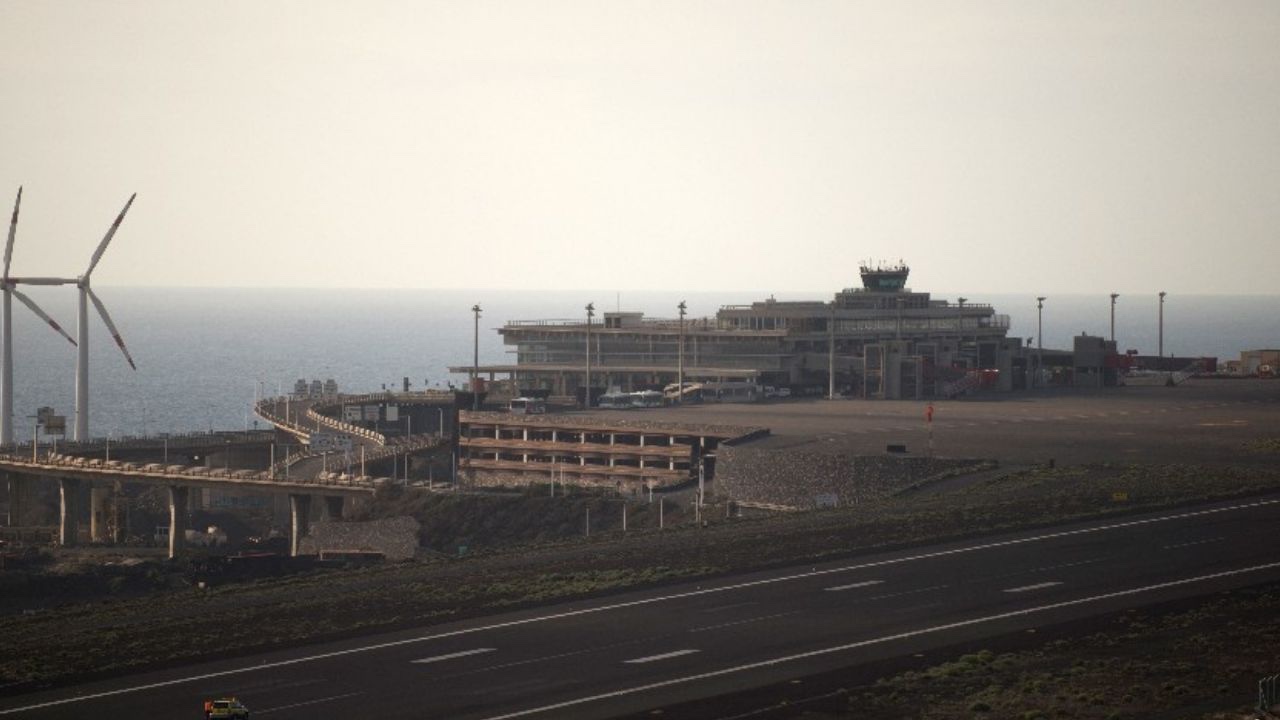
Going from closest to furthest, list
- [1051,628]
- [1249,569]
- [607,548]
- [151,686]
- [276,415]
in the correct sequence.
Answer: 1. [151,686]
2. [1051,628]
3. [1249,569]
4. [607,548]
5. [276,415]

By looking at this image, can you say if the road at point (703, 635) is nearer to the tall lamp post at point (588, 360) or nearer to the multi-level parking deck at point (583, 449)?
the multi-level parking deck at point (583, 449)

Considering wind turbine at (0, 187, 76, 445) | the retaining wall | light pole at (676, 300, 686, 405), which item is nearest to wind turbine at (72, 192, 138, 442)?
wind turbine at (0, 187, 76, 445)

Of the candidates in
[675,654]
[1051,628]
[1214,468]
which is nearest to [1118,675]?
[1051,628]

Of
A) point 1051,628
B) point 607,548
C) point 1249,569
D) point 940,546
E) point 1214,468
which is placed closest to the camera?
point 1051,628

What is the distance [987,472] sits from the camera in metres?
103

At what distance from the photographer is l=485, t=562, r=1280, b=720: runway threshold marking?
4806 centimetres

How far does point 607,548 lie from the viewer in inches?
3268

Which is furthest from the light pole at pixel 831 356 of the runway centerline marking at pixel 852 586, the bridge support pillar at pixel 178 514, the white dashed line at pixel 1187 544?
the runway centerline marking at pixel 852 586

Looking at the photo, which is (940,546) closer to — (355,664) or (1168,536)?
(1168,536)

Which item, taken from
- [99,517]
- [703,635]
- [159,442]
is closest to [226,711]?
[703,635]

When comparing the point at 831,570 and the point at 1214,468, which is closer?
the point at 831,570

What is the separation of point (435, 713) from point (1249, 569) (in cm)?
3483

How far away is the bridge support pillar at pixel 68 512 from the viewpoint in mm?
144500

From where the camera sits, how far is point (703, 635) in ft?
188
